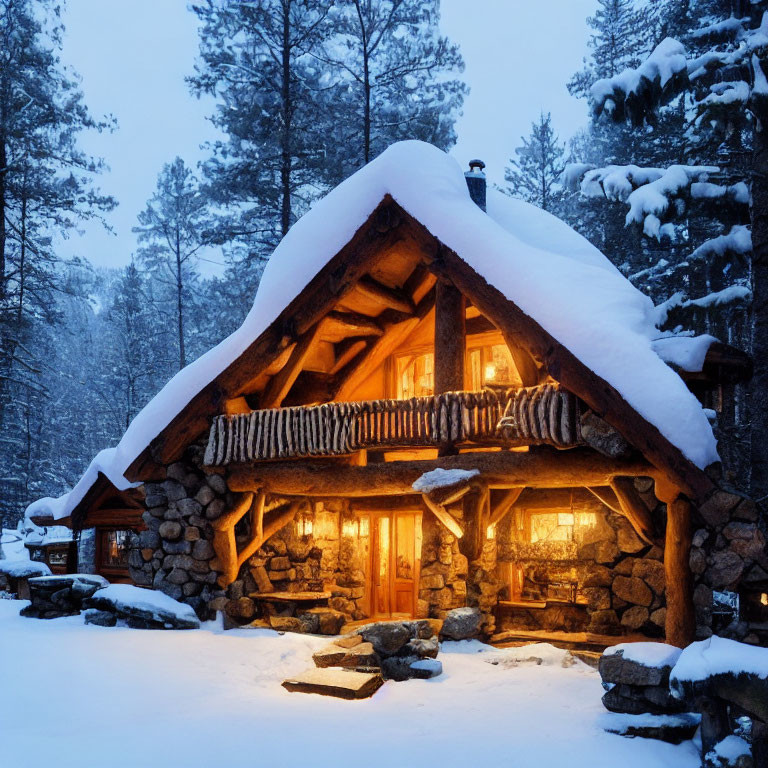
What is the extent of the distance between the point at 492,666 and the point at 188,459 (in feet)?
18.8

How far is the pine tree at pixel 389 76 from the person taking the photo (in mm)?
18953

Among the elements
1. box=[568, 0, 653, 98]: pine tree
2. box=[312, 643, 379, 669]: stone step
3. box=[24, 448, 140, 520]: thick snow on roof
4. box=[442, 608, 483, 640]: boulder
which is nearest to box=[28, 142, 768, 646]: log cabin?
box=[24, 448, 140, 520]: thick snow on roof

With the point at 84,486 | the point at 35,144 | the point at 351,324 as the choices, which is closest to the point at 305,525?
the point at 351,324

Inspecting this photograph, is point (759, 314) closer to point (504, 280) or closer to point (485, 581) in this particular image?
point (504, 280)

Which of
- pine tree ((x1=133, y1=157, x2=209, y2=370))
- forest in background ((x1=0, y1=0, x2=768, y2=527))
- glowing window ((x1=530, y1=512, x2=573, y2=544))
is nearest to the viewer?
glowing window ((x1=530, y1=512, x2=573, y2=544))

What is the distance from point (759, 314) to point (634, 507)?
3008 mm

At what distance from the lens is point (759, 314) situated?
955 cm

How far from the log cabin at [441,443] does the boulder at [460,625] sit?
1.16 m

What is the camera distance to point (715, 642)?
230 inches

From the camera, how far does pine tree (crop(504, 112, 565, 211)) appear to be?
1052 inches

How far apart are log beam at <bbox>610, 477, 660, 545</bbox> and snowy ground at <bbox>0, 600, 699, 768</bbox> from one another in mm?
1779

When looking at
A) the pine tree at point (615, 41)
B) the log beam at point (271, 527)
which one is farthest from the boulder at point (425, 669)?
the pine tree at point (615, 41)

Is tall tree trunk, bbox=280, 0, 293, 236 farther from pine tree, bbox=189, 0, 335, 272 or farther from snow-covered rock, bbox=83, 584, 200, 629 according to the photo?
snow-covered rock, bbox=83, 584, 200, 629

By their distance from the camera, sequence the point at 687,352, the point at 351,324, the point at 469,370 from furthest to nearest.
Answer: the point at 469,370, the point at 351,324, the point at 687,352
